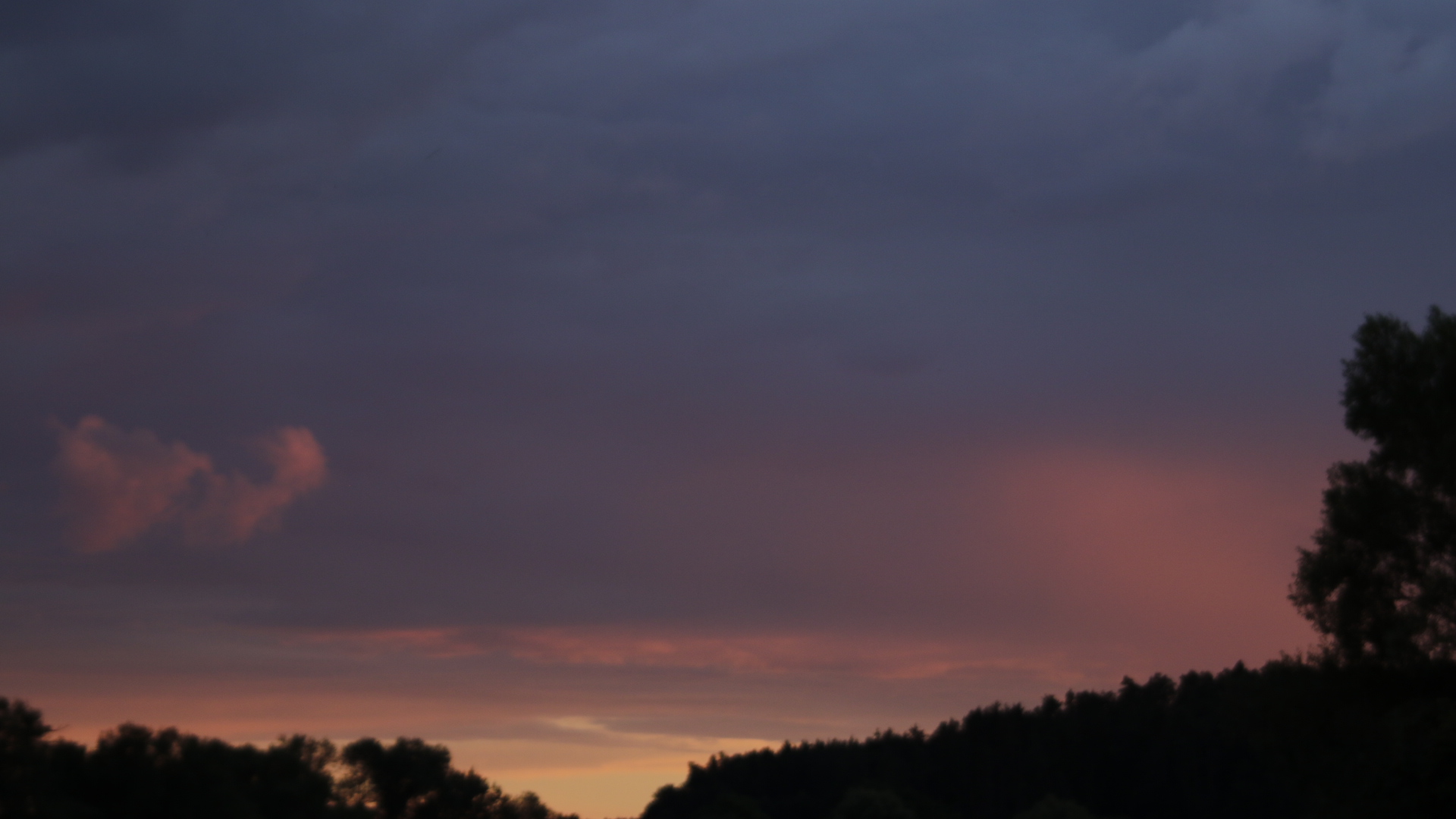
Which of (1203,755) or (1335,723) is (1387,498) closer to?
(1335,723)

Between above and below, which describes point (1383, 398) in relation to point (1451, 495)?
above

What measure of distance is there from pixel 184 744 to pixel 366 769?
79.7m

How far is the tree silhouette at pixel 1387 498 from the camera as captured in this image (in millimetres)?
37906

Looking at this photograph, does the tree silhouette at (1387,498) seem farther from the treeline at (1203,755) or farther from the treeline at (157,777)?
the treeline at (157,777)

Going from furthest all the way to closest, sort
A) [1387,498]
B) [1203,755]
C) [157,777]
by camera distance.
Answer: [1203,755] < [157,777] < [1387,498]

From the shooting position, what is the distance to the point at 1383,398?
39.6m

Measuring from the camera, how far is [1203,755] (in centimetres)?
14750

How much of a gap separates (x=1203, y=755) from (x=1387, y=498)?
11900 cm

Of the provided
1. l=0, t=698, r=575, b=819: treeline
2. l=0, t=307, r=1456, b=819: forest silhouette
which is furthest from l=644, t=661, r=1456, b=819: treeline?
l=0, t=698, r=575, b=819: treeline

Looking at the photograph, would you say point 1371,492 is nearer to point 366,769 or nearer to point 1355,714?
point 1355,714

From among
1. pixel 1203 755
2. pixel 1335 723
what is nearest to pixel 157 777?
pixel 1335 723

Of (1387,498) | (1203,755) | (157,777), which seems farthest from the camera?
(1203,755)

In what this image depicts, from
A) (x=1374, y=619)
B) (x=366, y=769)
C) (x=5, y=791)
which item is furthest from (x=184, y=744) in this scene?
(x=366, y=769)

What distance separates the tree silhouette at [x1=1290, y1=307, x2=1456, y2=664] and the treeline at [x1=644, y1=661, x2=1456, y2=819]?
1.62 metres
